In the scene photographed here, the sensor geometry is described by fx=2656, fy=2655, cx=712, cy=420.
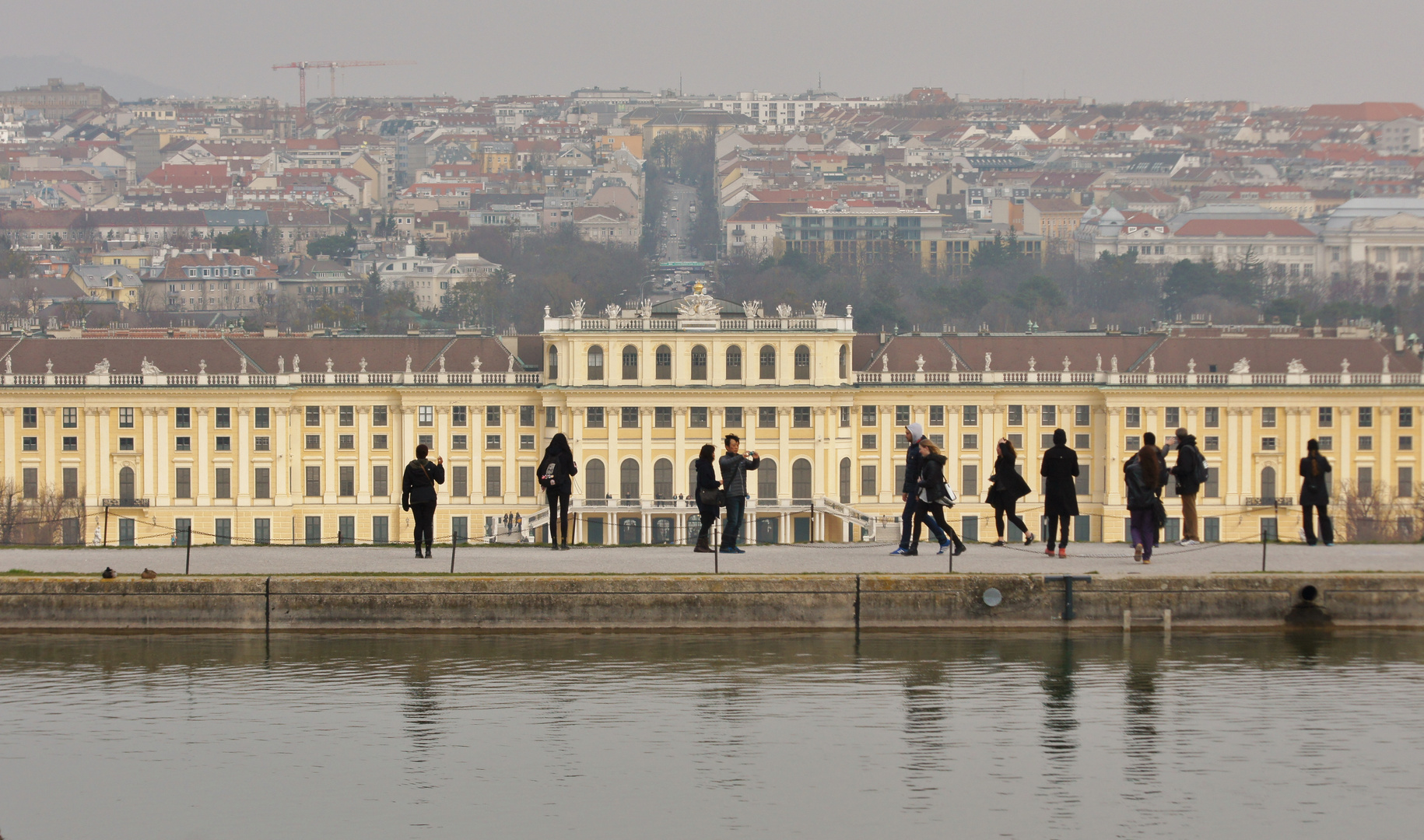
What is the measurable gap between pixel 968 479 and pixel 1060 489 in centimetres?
4853

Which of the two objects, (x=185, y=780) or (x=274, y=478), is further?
(x=274, y=478)

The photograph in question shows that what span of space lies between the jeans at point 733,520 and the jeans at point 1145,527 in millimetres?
4245

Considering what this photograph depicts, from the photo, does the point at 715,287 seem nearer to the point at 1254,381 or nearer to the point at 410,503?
the point at 1254,381

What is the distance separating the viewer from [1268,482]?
3041 inches

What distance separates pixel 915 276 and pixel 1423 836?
176334mm

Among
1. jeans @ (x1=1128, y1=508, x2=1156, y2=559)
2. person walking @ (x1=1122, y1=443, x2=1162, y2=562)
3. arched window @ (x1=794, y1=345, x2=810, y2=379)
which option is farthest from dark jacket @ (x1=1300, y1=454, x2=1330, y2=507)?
arched window @ (x1=794, y1=345, x2=810, y2=379)

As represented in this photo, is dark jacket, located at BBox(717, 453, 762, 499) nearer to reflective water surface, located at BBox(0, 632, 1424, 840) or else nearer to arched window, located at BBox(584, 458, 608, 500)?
reflective water surface, located at BBox(0, 632, 1424, 840)

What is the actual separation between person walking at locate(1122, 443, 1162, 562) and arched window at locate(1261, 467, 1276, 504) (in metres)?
49.6

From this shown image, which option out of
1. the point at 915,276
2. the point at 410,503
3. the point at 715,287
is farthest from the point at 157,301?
the point at 410,503

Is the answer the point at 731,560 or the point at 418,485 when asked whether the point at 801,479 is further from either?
the point at 731,560

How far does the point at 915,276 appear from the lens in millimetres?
194500

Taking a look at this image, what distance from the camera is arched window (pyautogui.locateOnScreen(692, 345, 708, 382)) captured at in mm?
76938

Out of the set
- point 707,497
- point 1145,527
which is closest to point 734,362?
point 707,497

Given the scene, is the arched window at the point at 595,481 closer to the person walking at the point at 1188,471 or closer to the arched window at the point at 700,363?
the arched window at the point at 700,363
